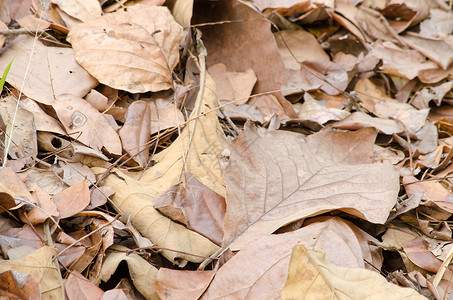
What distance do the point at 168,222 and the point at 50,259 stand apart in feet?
1.06

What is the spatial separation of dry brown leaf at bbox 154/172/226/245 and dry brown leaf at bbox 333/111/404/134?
700 mm

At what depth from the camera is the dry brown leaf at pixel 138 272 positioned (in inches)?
44.1

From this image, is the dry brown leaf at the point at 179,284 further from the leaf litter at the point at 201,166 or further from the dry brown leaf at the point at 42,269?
the dry brown leaf at the point at 42,269

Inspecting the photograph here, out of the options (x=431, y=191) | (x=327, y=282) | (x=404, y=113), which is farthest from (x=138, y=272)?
(x=404, y=113)

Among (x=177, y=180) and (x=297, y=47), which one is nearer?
(x=177, y=180)

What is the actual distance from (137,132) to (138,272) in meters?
0.53

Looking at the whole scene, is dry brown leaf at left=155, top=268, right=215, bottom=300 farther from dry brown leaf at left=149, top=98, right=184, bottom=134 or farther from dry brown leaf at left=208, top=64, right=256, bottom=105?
dry brown leaf at left=208, top=64, right=256, bottom=105

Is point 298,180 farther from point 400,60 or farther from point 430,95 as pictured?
point 400,60

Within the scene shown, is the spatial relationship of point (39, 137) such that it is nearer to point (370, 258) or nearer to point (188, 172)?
point (188, 172)

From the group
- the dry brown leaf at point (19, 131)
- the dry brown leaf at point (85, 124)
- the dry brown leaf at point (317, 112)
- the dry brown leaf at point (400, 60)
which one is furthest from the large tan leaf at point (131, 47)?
the dry brown leaf at point (400, 60)

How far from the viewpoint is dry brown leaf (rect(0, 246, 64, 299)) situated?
3.42 ft

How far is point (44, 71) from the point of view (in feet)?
5.10

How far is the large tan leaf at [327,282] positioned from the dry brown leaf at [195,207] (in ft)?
1.02

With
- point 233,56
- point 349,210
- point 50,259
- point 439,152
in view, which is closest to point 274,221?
point 349,210
